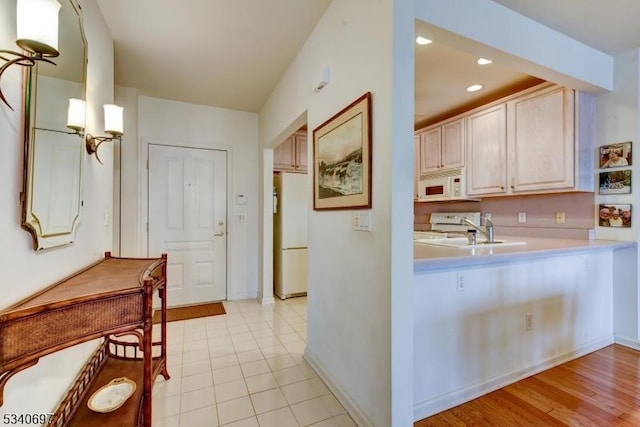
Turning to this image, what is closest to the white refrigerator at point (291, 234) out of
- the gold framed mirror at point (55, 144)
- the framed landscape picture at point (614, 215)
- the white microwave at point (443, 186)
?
the white microwave at point (443, 186)

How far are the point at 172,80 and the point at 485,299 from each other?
338 cm

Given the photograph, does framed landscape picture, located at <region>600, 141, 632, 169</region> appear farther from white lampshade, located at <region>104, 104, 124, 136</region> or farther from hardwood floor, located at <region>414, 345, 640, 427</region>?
white lampshade, located at <region>104, 104, 124, 136</region>

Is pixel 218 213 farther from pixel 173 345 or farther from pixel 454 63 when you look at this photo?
pixel 454 63

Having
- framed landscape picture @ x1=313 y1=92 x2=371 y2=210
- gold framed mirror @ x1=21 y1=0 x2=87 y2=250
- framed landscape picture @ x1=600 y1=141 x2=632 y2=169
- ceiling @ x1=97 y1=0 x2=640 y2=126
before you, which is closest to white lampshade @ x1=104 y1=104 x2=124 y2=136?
gold framed mirror @ x1=21 y1=0 x2=87 y2=250

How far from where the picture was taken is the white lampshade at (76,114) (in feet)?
4.77

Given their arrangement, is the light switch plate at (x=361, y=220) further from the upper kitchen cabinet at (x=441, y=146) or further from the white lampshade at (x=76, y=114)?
the upper kitchen cabinet at (x=441, y=146)

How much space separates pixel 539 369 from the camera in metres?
2.09

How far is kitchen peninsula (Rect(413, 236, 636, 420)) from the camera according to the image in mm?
1659

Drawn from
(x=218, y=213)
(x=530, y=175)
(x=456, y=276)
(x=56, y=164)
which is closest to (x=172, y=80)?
(x=218, y=213)

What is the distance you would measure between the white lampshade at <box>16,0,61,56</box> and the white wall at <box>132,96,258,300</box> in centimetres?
255

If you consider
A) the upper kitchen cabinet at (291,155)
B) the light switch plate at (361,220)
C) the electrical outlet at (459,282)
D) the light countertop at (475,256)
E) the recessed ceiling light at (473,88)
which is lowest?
the electrical outlet at (459,282)

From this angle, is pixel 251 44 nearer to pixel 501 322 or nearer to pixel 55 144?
pixel 55 144

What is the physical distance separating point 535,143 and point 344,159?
2.14 metres

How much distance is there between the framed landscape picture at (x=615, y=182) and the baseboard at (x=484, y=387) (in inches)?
50.4
